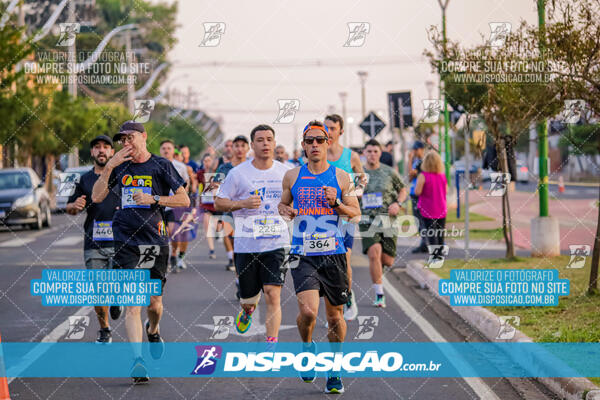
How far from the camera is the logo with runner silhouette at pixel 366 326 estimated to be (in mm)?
9775

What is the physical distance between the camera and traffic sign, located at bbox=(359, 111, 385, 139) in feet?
58.4

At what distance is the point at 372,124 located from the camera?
17812 mm

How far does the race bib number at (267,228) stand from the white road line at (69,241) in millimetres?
15581

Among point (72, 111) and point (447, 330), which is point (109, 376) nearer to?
point (447, 330)

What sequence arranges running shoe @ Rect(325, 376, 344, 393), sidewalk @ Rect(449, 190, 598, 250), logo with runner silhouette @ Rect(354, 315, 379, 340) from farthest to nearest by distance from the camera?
sidewalk @ Rect(449, 190, 598, 250)
logo with runner silhouette @ Rect(354, 315, 379, 340)
running shoe @ Rect(325, 376, 344, 393)

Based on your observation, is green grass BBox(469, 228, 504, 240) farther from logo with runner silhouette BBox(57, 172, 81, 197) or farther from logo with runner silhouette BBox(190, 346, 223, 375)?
logo with runner silhouette BBox(190, 346, 223, 375)

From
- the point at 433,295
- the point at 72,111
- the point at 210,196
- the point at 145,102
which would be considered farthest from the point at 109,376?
the point at 72,111

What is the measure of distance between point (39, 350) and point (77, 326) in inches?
47.6

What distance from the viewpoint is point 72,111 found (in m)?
45.8

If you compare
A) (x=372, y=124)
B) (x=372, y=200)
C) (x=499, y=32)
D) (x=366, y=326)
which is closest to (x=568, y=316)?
(x=366, y=326)

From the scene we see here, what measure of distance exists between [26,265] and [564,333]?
38.3 feet

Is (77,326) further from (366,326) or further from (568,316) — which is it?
(568,316)

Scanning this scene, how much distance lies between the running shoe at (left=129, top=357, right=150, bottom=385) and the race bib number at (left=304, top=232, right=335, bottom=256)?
5.31ft

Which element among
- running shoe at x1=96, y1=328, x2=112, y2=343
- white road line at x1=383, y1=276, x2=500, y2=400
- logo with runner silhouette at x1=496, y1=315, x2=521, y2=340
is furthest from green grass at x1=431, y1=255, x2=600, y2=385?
running shoe at x1=96, y1=328, x2=112, y2=343
